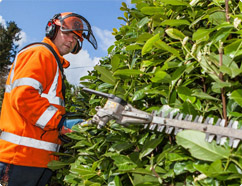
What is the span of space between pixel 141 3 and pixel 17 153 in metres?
1.82

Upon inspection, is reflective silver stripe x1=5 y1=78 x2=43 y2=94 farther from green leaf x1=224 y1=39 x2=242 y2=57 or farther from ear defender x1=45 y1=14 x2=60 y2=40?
green leaf x1=224 y1=39 x2=242 y2=57

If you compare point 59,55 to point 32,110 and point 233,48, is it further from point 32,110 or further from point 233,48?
point 233,48

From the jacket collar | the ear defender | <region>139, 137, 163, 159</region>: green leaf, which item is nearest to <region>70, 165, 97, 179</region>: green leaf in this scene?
<region>139, 137, 163, 159</region>: green leaf

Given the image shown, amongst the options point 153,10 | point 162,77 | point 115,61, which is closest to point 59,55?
point 115,61

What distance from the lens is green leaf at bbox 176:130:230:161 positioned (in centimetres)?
95

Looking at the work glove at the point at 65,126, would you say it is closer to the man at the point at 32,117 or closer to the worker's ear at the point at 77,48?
the man at the point at 32,117

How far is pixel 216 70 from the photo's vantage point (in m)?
1.03

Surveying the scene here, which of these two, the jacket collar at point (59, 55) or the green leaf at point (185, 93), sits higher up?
the jacket collar at point (59, 55)

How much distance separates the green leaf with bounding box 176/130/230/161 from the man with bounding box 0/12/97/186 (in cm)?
149

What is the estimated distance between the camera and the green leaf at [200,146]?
95cm

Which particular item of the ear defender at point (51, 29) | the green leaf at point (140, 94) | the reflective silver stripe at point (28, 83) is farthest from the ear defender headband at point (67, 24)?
the green leaf at point (140, 94)

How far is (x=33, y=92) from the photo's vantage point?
2.17 meters

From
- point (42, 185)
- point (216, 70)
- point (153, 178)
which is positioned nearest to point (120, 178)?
point (153, 178)

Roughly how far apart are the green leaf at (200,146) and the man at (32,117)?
149 cm
